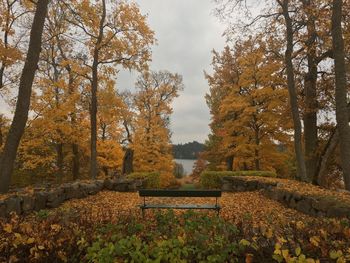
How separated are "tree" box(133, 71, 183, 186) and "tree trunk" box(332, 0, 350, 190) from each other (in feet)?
57.6

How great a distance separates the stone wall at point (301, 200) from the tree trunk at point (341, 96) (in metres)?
1.44

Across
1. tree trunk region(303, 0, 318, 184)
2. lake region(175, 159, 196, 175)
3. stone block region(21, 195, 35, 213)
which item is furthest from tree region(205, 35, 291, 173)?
lake region(175, 159, 196, 175)

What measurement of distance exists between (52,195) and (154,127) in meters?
18.0

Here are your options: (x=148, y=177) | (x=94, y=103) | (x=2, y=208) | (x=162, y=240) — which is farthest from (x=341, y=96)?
(x=148, y=177)

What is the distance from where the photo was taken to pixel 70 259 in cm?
341

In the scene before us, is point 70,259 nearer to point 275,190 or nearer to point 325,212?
point 325,212

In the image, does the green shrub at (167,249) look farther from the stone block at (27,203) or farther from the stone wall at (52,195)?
the stone block at (27,203)

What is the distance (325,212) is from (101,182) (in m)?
9.13

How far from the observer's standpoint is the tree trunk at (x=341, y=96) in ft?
30.4

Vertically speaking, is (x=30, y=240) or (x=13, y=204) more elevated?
(x=30, y=240)

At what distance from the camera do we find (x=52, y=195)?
9.71m

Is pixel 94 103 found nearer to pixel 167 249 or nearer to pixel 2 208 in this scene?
pixel 2 208

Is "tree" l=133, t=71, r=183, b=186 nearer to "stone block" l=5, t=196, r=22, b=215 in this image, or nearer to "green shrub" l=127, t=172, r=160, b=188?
"green shrub" l=127, t=172, r=160, b=188

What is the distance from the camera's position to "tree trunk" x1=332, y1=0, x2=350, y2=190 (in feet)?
30.4
